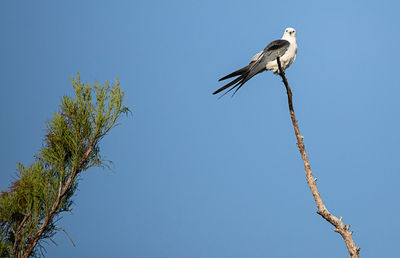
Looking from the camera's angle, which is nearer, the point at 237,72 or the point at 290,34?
the point at 237,72

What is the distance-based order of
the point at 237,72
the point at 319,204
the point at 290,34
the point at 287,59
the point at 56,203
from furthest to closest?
the point at 290,34, the point at 287,59, the point at 237,72, the point at 319,204, the point at 56,203

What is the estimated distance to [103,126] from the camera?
419 cm

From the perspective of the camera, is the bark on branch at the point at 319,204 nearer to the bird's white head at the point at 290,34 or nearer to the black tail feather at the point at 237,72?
the black tail feather at the point at 237,72

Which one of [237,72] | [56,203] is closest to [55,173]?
[56,203]

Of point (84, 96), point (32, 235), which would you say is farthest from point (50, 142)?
point (32, 235)

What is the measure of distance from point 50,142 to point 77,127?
1.35ft

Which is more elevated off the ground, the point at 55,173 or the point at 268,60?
the point at 268,60

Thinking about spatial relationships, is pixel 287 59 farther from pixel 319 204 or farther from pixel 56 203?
pixel 56 203

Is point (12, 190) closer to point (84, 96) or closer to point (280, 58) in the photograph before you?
point (84, 96)

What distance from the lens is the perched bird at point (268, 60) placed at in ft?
17.1

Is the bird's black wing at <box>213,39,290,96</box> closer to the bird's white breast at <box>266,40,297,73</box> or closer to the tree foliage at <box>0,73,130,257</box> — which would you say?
the bird's white breast at <box>266,40,297,73</box>

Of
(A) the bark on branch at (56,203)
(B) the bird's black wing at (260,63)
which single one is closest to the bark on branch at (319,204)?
(B) the bird's black wing at (260,63)

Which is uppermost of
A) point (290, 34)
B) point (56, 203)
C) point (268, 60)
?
point (290, 34)

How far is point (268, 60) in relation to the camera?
215 inches
